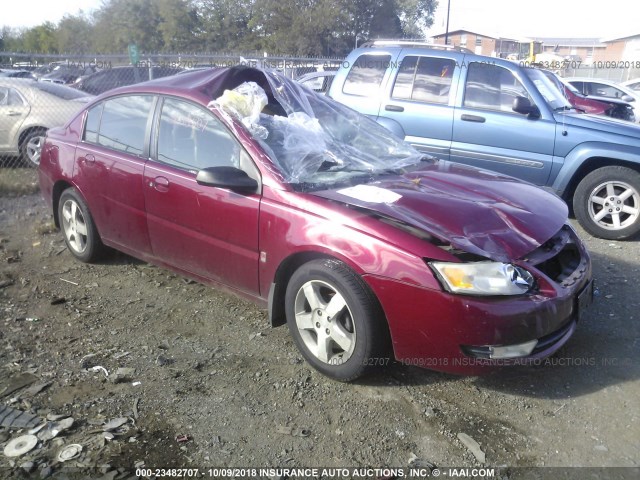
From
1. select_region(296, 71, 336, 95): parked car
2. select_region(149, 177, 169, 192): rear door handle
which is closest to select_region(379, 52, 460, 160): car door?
select_region(149, 177, 169, 192): rear door handle

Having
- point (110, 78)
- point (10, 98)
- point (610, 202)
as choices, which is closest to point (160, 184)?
point (610, 202)

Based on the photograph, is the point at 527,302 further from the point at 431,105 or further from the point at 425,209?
the point at 431,105

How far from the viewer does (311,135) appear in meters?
3.71

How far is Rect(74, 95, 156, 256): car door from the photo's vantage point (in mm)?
4035

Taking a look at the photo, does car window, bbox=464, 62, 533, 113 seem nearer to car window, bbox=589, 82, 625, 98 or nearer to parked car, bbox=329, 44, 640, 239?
parked car, bbox=329, 44, 640, 239

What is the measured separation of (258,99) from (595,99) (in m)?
10.8

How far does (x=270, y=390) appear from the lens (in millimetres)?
3076

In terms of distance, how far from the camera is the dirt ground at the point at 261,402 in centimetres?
254

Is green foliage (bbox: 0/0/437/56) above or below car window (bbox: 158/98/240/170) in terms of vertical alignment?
above

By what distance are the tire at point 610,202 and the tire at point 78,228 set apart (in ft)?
15.6

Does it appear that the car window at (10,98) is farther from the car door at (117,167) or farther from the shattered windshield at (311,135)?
the shattered windshield at (311,135)

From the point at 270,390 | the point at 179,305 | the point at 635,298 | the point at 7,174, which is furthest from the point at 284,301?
the point at 7,174

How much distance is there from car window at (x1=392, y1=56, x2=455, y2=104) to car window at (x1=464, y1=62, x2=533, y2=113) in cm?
25

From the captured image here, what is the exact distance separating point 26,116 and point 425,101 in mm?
6141
